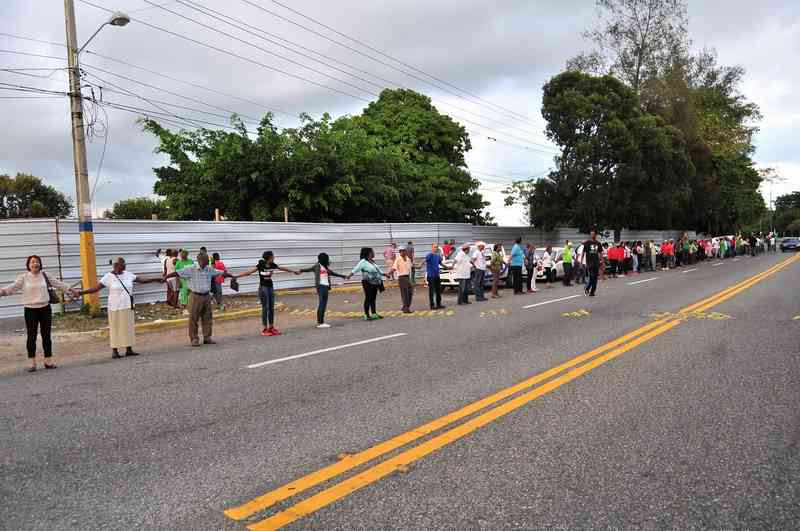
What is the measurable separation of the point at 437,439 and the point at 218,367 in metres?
4.41

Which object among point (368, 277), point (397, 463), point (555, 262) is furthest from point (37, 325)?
point (555, 262)

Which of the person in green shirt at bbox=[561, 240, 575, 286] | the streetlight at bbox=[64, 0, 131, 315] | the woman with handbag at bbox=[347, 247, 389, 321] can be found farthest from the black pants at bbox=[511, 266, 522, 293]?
Result: the streetlight at bbox=[64, 0, 131, 315]

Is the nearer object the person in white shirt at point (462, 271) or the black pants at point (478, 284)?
the person in white shirt at point (462, 271)

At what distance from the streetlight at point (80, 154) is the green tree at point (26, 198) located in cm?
5273

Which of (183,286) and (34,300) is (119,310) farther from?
(183,286)

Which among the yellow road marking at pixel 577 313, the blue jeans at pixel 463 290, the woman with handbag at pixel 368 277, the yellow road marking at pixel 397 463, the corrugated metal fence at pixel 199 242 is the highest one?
the corrugated metal fence at pixel 199 242

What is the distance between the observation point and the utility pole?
42.8ft

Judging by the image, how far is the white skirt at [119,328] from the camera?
30.9 feet

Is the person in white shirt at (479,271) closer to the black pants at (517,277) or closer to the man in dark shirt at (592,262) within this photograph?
the black pants at (517,277)

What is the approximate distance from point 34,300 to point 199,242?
9.91 metres

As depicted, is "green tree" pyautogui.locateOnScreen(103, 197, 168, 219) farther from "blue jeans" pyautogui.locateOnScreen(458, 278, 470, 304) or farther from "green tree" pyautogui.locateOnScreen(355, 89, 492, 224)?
"blue jeans" pyautogui.locateOnScreen(458, 278, 470, 304)

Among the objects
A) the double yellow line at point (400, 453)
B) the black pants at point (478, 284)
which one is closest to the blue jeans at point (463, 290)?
the black pants at point (478, 284)

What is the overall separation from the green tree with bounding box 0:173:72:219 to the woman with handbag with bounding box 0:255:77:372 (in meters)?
58.0

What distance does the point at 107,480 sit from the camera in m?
3.95
